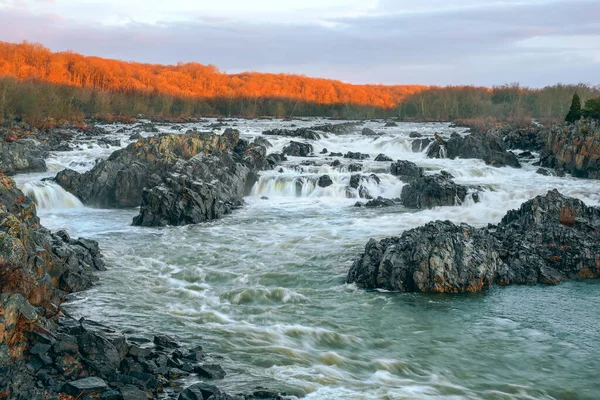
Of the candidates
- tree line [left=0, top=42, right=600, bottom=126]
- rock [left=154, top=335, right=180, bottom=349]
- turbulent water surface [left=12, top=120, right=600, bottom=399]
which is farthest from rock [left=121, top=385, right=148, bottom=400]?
tree line [left=0, top=42, right=600, bottom=126]

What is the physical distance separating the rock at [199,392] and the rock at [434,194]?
17.3 metres

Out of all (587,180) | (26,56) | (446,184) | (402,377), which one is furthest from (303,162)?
(26,56)

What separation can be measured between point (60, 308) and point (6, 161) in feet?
66.6

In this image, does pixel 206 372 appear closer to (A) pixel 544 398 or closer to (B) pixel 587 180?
(A) pixel 544 398

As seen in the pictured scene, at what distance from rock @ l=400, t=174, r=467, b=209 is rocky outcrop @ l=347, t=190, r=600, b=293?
675cm

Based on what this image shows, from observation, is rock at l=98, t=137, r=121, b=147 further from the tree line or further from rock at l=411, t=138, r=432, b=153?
rock at l=411, t=138, r=432, b=153

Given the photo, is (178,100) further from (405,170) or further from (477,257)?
(477,257)

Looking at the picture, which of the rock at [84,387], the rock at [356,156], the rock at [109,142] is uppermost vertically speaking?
the rock at [356,156]

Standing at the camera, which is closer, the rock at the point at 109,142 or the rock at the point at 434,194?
the rock at the point at 434,194

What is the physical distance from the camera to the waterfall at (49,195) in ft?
78.3

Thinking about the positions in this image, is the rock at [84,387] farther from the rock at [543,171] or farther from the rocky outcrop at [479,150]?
the rocky outcrop at [479,150]

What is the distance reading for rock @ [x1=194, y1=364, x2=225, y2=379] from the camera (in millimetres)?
8992

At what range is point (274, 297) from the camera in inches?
530

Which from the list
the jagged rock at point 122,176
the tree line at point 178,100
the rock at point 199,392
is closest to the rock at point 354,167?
the jagged rock at point 122,176
